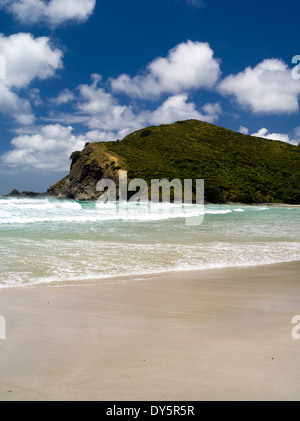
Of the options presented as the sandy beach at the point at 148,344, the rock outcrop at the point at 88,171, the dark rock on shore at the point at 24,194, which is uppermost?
the rock outcrop at the point at 88,171

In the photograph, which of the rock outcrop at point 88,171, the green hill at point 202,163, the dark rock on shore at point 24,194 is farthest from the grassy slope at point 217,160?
the dark rock on shore at point 24,194

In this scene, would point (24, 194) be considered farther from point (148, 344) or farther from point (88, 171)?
point (148, 344)

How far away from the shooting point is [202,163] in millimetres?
82375

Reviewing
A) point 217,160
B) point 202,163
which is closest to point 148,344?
point 202,163

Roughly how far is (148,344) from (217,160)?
87.1m

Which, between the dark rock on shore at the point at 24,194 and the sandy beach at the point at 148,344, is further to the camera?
the dark rock on shore at the point at 24,194

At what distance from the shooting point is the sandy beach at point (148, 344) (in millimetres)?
2133

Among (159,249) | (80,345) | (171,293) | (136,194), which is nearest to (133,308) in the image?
(171,293)

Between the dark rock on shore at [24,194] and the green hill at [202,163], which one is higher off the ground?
the green hill at [202,163]

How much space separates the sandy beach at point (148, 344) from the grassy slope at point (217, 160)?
6185 centimetres

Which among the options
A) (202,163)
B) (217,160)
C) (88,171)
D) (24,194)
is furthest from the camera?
(24,194)

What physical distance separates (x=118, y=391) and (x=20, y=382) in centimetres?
74

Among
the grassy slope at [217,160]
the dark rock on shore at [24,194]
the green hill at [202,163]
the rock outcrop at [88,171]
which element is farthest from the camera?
the dark rock on shore at [24,194]

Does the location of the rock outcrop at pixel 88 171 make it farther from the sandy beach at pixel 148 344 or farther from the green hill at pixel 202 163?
the sandy beach at pixel 148 344
